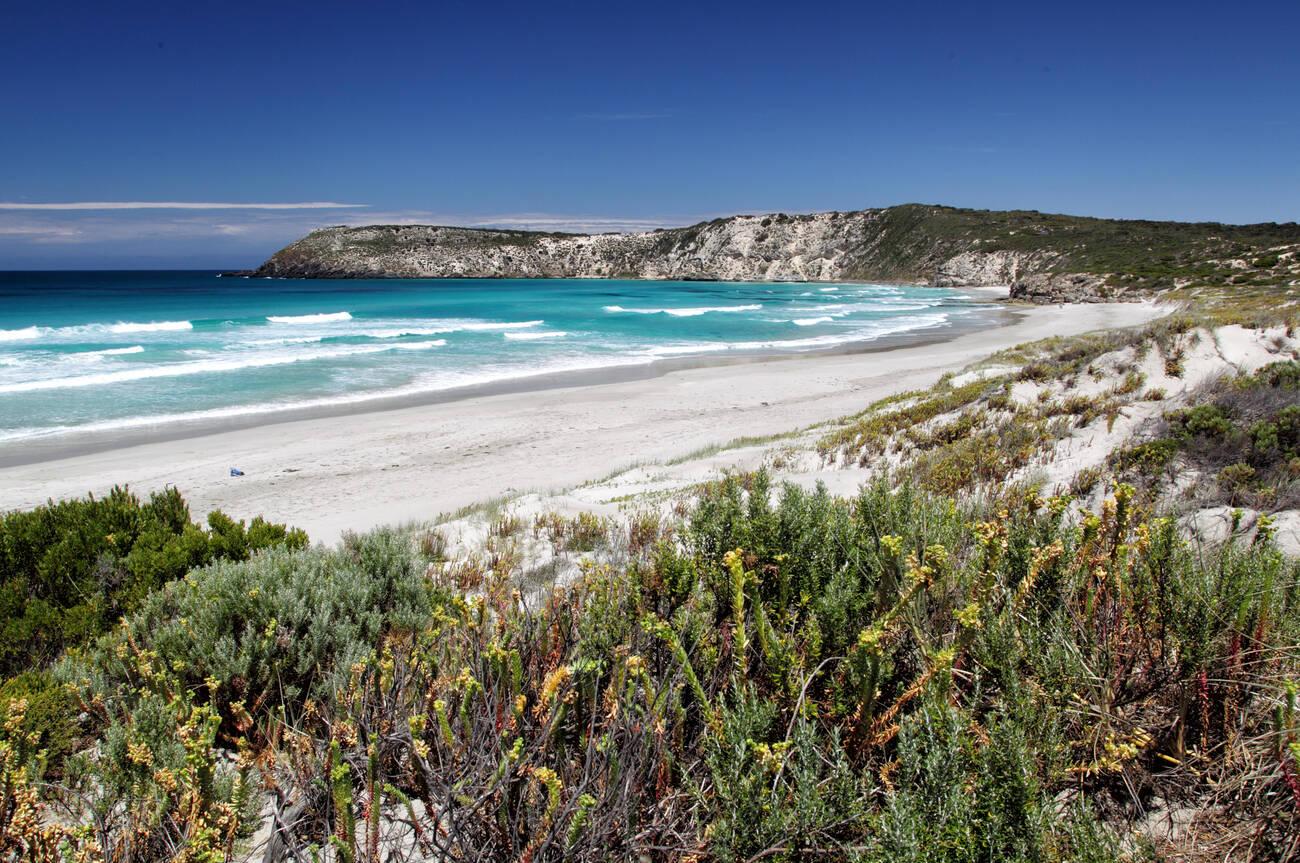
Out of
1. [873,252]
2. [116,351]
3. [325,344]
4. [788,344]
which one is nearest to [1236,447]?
[788,344]

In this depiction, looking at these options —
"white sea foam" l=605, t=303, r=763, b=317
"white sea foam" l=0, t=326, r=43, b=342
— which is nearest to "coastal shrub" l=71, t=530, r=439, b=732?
"white sea foam" l=0, t=326, r=43, b=342

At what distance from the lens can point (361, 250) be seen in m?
128

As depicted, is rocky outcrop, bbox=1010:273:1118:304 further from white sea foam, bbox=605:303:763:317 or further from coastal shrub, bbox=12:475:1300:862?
coastal shrub, bbox=12:475:1300:862

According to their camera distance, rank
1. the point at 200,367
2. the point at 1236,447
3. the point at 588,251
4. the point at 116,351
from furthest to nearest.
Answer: the point at 588,251
the point at 116,351
the point at 200,367
the point at 1236,447

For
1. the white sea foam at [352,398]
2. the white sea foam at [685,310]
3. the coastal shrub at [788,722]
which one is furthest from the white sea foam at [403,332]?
the coastal shrub at [788,722]

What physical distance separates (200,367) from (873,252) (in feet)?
332

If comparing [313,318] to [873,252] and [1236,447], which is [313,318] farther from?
[873,252]

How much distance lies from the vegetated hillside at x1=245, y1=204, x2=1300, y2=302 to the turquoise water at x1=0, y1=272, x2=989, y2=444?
633 inches

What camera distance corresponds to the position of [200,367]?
77.6 feet

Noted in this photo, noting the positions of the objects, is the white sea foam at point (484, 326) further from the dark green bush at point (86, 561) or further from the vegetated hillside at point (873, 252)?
the vegetated hillside at point (873, 252)

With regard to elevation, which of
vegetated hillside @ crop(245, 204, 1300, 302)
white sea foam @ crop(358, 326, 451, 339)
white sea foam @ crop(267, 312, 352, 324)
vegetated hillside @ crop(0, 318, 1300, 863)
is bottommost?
vegetated hillside @ crop(0, 318, 1300, 863)

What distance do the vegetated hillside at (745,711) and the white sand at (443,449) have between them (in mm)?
5553

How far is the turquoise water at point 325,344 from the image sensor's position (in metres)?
18.1

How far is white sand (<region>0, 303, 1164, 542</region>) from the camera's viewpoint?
397 inches
